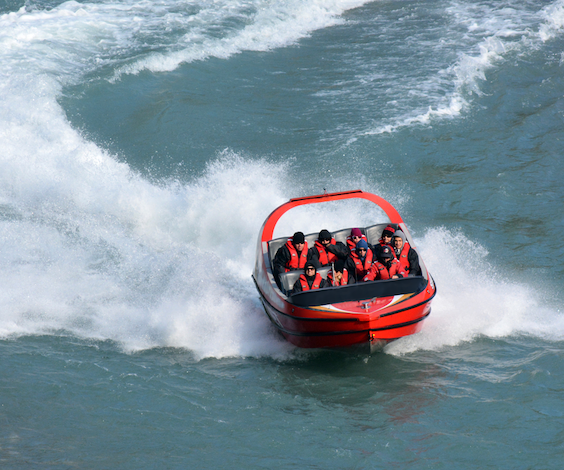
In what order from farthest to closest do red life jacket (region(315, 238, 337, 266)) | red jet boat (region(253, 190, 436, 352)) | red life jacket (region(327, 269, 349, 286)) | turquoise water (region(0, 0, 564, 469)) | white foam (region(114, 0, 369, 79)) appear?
white foam (region(114, 0, 369, 79)) < red life jacket (region(315, 238, 337, 266)) < red life jacket (region(327, 269, 349, 286)) < red jet boat (region(253, 190, 436, 352)) < turquoise water (region(0, 0, 564, 469))

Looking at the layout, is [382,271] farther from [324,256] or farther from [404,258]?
[324,256]

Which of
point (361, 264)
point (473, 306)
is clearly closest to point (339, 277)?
point (361, 264)

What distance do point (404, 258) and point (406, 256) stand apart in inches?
1.8

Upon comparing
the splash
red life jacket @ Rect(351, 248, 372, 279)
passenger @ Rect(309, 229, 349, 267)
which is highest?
passenger @ Rect(309, 229, 349, 267)

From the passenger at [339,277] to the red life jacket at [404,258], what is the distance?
0.75 meters

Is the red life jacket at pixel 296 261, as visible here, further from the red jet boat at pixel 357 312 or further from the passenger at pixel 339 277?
the red jet boat at pixel 357 312

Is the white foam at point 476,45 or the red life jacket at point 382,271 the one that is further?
the white foam at point 476,45

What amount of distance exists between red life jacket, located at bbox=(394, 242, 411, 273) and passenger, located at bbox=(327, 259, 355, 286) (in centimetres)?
75

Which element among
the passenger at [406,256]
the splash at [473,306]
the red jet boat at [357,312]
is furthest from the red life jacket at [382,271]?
the splash at [473,306]

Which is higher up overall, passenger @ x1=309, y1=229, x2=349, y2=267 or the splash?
passenger @ x1=309, y1=229, x2=349, y2=267

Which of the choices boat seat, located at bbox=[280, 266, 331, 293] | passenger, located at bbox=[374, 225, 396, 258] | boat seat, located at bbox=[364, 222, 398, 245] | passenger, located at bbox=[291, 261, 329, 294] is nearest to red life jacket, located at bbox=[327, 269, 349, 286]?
passenger, located at bbox=[291, 261, 329, 294]

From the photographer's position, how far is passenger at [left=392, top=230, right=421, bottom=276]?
912 cm

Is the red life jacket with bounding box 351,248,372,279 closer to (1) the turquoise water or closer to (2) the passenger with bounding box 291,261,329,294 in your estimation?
(2) the passenger with bounding box 291,261,329,294

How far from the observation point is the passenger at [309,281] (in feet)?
28.8
